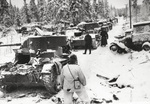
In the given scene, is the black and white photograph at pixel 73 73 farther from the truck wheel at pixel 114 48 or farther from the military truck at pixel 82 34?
the military truck at pixel 82 34

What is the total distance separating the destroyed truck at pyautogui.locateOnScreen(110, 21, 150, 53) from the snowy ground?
522 millimetres

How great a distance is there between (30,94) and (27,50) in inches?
84.6

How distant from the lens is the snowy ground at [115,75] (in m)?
7.42

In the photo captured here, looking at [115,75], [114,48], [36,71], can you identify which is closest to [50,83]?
[36,71]

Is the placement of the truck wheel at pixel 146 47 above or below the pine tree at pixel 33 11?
below

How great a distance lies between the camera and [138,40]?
1361cm

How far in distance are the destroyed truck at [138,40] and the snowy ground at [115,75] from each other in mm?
522

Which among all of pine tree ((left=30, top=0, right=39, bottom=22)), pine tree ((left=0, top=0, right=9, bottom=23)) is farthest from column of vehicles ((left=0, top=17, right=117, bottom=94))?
pine tree ((left=30, top=0, right=39, bottom=22))

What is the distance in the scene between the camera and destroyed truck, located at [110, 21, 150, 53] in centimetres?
1329

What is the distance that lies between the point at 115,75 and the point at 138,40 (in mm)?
4236

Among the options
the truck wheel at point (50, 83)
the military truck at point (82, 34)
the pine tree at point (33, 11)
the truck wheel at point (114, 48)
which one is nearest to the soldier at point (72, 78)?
the truck wheel at point (50, 83)

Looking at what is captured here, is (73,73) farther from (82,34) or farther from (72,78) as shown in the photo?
(82,34)

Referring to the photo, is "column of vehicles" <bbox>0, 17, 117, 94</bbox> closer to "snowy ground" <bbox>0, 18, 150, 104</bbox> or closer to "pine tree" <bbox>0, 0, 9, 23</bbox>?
"snowy ground" <bbox>0, 18, 150, 104</bbox>

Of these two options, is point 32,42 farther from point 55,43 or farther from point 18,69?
point 18,69
